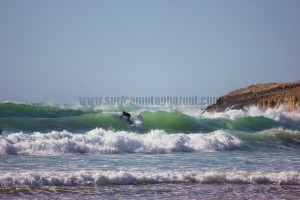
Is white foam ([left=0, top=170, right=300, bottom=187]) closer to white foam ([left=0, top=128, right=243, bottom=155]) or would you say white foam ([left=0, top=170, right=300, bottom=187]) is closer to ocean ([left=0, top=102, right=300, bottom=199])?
ocean ([left=0, top=102, right=300, bottom=199])

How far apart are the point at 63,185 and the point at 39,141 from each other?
6144 millimetres

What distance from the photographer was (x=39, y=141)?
16.6 meters

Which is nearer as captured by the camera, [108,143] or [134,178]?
[134,178]

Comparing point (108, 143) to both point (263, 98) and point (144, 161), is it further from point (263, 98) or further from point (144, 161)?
point (263, 98)

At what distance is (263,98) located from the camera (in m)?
39.5

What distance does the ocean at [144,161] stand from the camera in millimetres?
10469

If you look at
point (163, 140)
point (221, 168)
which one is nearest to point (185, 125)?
point (163, 140)

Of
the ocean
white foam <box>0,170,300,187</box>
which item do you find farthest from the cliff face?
white foam <box>0,170,300,187</box>

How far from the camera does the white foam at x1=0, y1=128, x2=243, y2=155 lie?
1622 centimetres

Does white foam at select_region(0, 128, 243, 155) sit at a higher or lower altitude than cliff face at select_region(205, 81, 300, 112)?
lower

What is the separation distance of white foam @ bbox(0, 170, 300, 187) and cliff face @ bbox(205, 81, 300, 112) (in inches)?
988

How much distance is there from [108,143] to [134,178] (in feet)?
21.3

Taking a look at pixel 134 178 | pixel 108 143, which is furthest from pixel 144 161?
pixel 134 178

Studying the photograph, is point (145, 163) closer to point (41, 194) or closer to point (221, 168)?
point (221, 168)
